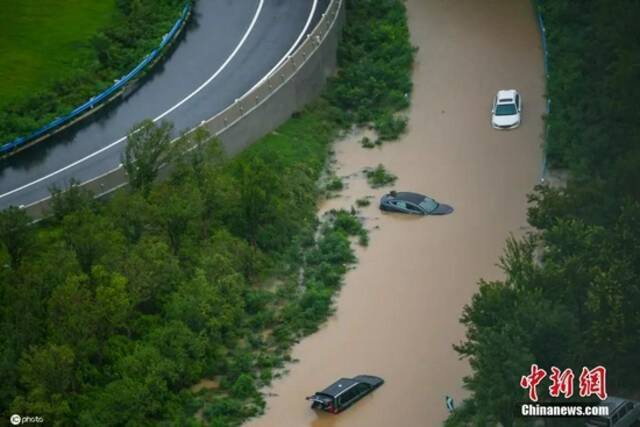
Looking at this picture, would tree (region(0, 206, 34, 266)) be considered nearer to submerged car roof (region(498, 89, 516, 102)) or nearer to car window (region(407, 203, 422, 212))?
car window (region(407, 203, 422, 212))

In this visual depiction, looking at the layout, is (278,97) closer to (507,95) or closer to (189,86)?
(189,86)

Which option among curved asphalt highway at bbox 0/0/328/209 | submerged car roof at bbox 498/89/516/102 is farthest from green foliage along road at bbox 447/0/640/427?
curved asphalt highway at bbox 0/0/328/209

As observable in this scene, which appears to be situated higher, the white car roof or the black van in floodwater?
the white car roof

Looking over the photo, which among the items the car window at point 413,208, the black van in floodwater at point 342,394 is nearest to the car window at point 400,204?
the car window at point 413,208

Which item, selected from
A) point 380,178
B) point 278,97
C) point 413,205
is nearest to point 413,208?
point 413,205

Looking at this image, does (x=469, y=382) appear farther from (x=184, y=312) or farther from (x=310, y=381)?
(x=184, y=312)

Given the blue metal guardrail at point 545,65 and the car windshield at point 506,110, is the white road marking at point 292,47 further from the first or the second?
the blue metal guardrail at point 545,65
